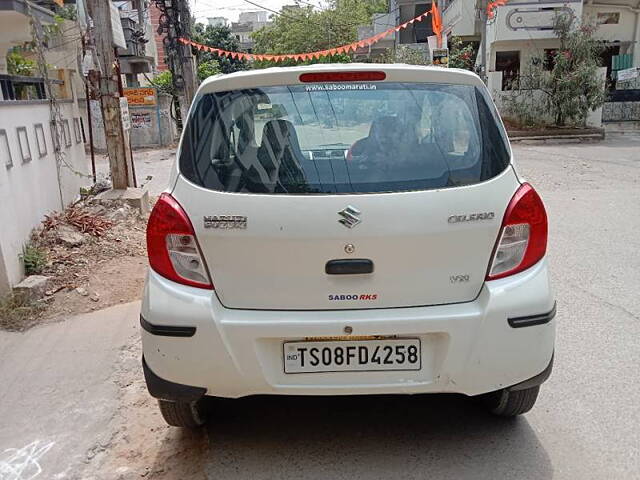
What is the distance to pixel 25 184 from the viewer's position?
220 inches

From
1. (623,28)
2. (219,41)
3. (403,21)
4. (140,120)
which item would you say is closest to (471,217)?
(140,120)

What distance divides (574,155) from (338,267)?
1348 cm

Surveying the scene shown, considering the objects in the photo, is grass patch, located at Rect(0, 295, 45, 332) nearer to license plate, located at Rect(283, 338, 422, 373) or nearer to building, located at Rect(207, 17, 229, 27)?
license plate, located at Rect(283, 338, 422, 373)

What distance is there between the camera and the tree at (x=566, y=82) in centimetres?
1723

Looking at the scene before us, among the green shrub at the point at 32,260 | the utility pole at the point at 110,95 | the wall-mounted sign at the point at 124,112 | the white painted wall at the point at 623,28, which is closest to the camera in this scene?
the green shrub at the point at 32,260

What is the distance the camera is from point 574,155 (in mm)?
14359

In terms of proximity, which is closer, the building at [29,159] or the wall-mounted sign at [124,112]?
the building at [29,159]

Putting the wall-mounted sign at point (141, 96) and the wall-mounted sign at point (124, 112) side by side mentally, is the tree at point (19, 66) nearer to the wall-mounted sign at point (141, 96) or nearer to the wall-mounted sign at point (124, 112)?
the wall-mounted sign at point (124, 112)

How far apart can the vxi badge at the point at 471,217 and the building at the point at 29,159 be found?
373 cm

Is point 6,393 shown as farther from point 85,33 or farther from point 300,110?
point 85,33

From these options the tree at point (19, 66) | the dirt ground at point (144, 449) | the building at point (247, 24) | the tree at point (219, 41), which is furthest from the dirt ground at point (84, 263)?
the building at point (247, 24)

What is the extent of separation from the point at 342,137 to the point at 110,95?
5.85 metres

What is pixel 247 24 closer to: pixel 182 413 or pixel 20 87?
pixel 20 87

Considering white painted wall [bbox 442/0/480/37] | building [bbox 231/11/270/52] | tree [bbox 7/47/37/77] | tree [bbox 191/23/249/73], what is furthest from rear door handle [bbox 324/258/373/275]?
building [bbox 231/11/270/52]
